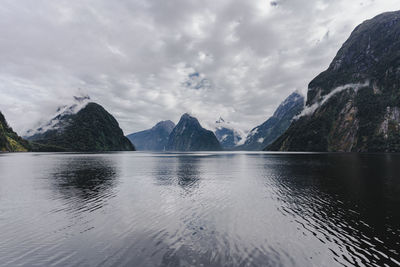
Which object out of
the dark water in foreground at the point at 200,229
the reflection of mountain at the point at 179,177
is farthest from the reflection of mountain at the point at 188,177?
the dark water in foreground at the point at 200,229

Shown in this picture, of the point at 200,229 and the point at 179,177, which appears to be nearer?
the point at 200,229

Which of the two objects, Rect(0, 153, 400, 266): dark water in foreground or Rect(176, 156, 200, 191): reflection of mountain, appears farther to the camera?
Rect(176, 156, 200, 191): reflection of mountain

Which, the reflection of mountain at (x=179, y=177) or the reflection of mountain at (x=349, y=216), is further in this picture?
the reflection of mountain at (x=179, y=177)

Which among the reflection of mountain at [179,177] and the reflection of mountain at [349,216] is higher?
the reflection of mountain at [179,177]

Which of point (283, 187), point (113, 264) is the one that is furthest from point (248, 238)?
point (283, 187)

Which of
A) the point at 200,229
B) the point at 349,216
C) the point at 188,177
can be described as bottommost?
the point at 349,216

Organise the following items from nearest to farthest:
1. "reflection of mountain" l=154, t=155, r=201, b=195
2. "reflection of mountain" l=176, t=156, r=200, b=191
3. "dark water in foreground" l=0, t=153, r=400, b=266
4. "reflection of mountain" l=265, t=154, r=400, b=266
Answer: "dark water in foreground" l=0, t=153, r=400, b=266, "reflection of mountain" l=265, t=154, r=400, b=266, "reflection of mountain" l=176, t=156, r=200, b=191, "reflection of mountain" l=154, t=155, r=201, b=195

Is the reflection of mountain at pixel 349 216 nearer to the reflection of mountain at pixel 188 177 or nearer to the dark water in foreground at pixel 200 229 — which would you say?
the dark water in foreground at pixel 200 229

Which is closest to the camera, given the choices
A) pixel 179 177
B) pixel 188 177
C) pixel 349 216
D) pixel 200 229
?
pixel 200 229

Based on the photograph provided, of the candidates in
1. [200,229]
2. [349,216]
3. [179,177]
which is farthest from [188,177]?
[349,216]

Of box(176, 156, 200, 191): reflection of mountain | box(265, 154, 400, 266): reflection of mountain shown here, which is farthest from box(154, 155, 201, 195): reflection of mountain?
box(265, 154, 400, 266): reflection of mountain

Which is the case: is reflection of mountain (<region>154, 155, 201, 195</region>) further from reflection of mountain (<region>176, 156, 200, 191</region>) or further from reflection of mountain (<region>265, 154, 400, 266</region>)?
reflection of mountain (<region>265, 154, 400, 266</region>)

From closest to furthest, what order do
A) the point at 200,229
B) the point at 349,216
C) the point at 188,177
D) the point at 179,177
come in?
1. the point at 200,229
2. the point at 349,216
3. the point at 188,177
4. the point at 179,177

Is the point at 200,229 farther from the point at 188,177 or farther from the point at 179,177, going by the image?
the point at 179,177
